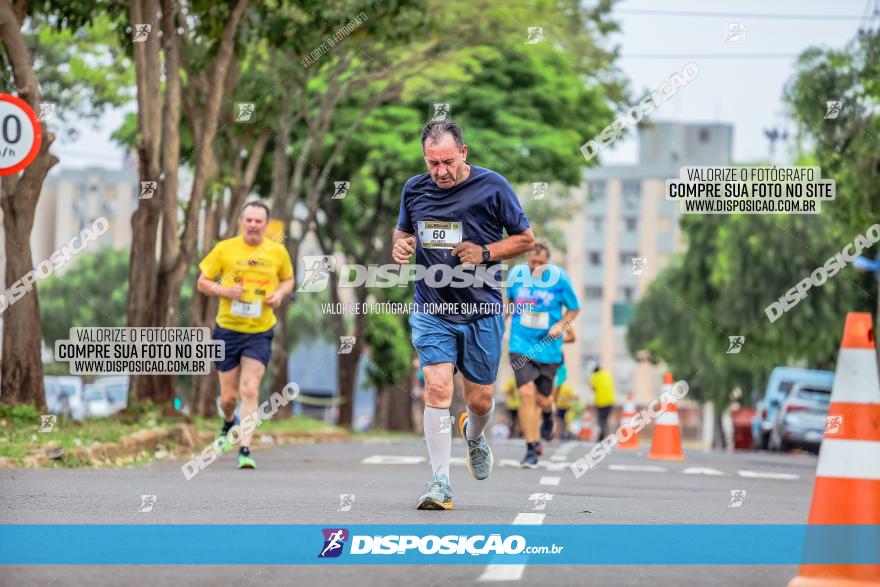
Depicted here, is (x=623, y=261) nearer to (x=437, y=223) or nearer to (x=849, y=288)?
(x=849, y=288)

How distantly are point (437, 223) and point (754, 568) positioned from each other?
3.16m

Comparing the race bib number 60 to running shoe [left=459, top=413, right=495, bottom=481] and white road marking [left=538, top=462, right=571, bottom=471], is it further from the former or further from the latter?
white road marking [left=538, top=462, right=571, bottom=471]

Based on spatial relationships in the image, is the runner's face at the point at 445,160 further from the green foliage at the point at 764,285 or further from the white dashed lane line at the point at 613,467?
the green foliage at the point at 764,285

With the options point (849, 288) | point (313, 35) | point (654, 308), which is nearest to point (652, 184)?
point (654, 308)

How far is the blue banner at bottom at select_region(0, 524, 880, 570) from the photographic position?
20.0 feet

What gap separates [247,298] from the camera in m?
13.4

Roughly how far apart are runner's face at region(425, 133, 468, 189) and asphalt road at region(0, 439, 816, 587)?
1.76 metres

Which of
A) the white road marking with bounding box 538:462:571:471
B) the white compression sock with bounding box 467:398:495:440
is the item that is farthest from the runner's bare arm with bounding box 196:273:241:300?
the white compression sock with bounding box 467:398:495:440

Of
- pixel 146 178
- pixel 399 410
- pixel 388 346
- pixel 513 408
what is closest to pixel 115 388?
pixel 399 410

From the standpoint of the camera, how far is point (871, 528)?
19.4 feet

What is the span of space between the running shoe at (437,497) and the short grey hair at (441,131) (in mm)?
1757

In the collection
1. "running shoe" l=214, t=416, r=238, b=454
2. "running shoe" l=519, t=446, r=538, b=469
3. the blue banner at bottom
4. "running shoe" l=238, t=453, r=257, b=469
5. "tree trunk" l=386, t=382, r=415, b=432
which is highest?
the blue banner at bottom

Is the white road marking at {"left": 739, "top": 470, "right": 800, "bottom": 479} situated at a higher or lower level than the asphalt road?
lower

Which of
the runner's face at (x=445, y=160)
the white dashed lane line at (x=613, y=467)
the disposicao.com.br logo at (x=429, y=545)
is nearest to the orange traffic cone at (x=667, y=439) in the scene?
the white dashed lane line at (x=613, y=467)
